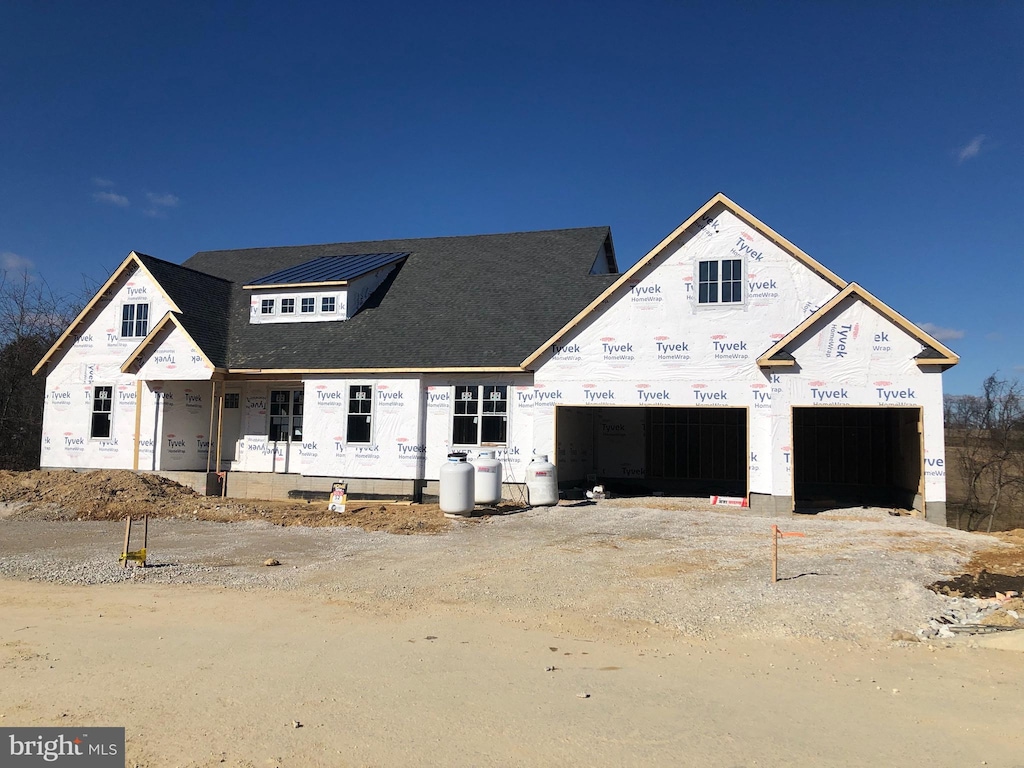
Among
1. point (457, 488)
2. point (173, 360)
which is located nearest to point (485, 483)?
point (457, 488)

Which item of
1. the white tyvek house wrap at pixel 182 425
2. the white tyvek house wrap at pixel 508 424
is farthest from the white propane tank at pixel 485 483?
the white tyvek house wrap at pixel 182 425

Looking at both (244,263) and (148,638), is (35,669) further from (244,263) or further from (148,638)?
(244,263)

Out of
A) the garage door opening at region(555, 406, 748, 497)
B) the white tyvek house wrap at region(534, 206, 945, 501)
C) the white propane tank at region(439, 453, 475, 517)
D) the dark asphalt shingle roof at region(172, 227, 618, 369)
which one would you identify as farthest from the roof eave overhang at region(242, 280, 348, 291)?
the white propane tank at region(439, 453, 475, 517)

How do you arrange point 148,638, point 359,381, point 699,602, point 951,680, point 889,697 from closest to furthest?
point 889,697
point 951,680
point 148,638
point 699,602
point 359,381

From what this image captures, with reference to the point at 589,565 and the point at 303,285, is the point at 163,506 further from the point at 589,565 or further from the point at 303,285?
the point at 589,565

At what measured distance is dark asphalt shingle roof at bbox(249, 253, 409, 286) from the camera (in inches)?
944

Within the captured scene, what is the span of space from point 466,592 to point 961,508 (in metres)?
28.1

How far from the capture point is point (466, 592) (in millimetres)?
9922

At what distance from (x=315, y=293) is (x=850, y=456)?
17831 millimetres

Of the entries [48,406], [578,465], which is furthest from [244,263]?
[578,465]

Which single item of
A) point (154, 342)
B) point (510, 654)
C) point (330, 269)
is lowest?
point (510, 654)

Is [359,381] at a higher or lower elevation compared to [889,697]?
higher

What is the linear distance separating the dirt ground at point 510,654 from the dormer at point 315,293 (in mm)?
11317

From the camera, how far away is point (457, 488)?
16719mm
